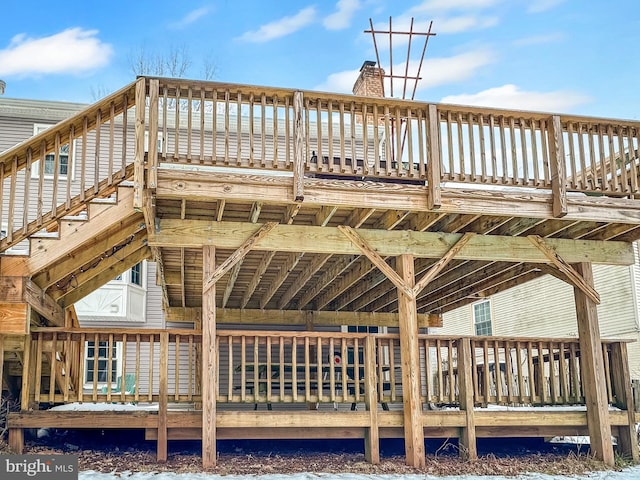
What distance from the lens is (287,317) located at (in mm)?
14453

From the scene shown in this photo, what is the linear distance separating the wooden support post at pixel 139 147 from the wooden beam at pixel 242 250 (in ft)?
4.46

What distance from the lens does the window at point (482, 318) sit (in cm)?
2270

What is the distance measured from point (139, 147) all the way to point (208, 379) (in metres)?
2.71

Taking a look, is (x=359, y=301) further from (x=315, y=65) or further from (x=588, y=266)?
(x=315, y=65)

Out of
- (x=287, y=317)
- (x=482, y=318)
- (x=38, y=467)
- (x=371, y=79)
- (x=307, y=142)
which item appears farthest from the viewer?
(x=482, y=318)

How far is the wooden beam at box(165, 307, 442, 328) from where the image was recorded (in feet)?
46.0

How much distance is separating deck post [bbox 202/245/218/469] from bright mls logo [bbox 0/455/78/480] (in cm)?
139

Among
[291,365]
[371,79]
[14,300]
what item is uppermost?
[371,79]

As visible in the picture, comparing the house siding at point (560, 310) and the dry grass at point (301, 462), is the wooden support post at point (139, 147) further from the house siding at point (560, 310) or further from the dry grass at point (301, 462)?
the house siding at point (560, 310)

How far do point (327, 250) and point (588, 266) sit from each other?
3812 mm

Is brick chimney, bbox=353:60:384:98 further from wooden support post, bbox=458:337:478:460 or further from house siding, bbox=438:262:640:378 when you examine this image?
wooden support post, bbox=458:337:478:460

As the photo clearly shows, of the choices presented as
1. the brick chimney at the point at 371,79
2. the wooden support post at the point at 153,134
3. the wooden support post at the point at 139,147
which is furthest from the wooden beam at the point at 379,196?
the brick chimney at the point at 371,79

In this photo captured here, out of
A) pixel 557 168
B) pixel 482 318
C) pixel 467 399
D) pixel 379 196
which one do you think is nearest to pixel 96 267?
pixel 379 196

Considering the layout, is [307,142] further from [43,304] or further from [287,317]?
[287,317]
